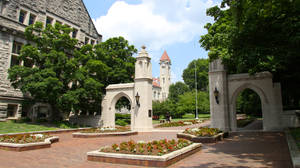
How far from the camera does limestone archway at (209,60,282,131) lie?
1633cm

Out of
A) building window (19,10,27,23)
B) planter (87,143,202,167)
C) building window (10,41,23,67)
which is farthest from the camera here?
Answer: building window (19,10,27,23)

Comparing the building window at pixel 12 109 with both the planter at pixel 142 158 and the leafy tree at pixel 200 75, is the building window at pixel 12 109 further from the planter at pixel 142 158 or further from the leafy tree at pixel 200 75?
the leafy tree at pixel 200 75

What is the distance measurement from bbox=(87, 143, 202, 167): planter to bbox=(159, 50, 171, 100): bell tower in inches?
2941

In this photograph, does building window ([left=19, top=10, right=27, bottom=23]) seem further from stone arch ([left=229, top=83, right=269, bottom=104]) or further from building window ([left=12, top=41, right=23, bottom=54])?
stone arch ([left=229, top=83, right=269, bottom=104])

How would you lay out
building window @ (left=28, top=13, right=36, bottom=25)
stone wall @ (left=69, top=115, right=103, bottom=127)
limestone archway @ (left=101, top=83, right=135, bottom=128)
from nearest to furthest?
limestone archway @ (left=101, top=83, right=135, bottom=128) → stone wall @ (left=69, top=115, right=103, bottom=127) → building window @ (left=28, top=13, right=36, bottom=25)

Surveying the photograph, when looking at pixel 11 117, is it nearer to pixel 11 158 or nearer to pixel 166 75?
pixel 11 158

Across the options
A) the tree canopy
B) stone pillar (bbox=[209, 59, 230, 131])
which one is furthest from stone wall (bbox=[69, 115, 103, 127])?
stone pillar (bbox=[209, 59, 230, 131])

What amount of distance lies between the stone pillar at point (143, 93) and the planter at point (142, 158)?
1281 centimetres

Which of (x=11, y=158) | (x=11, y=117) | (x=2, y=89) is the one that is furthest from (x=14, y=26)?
(x=11, y=158)

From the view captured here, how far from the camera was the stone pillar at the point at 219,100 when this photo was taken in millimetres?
17281

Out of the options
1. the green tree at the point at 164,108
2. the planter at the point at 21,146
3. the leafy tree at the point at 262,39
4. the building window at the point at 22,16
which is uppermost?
the building window at the point at 22,16

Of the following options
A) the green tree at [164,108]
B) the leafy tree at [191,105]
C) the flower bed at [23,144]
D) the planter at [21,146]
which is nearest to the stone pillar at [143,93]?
the flower bed at [23,144]

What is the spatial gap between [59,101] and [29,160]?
45.1 ft

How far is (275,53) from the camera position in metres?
11.1
